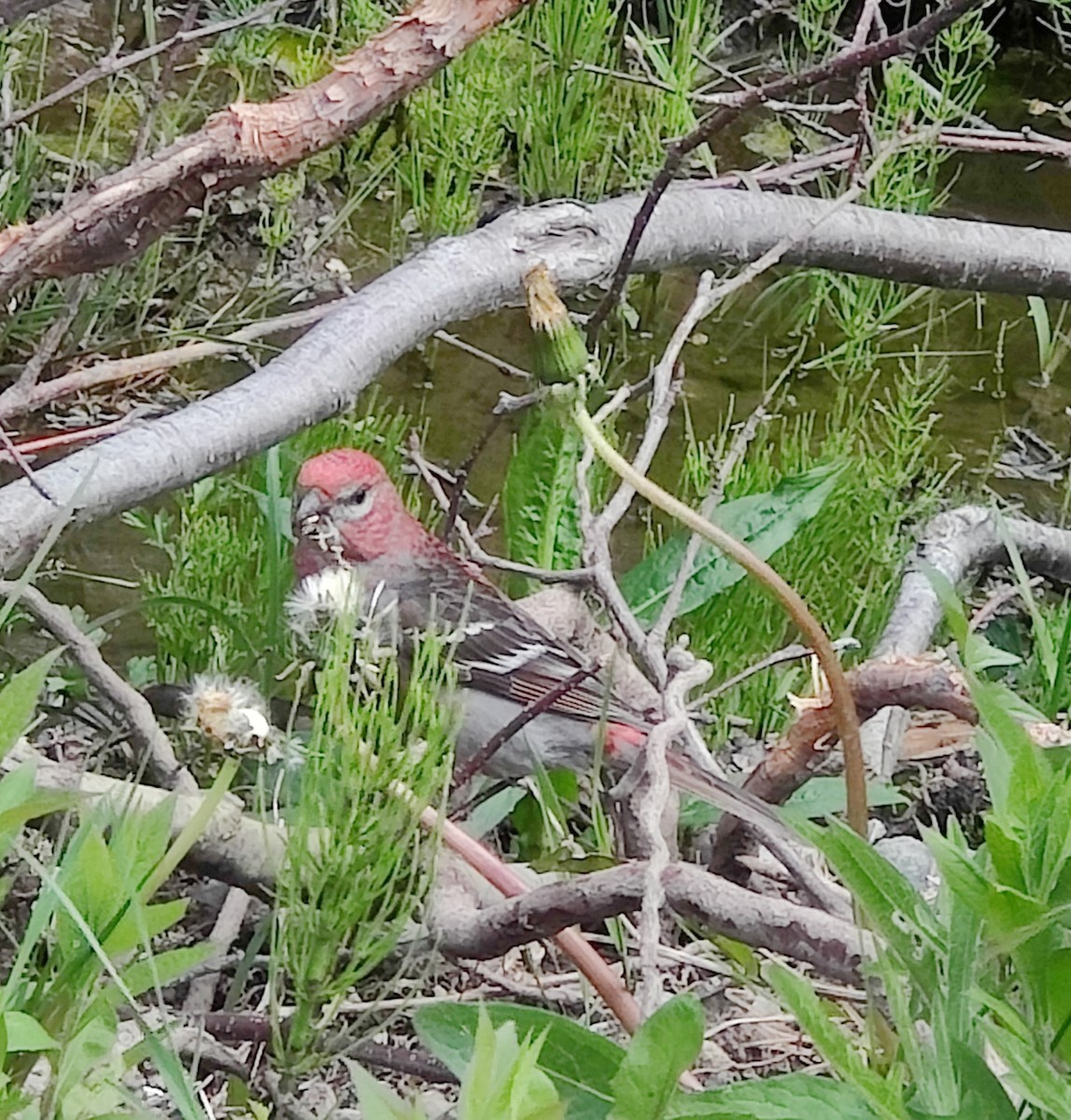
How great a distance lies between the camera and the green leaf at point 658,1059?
0.88m

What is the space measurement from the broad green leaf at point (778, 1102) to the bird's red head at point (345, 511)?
1196 millimetres

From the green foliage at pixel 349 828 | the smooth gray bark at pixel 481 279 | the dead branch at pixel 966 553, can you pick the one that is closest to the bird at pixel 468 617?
the smooth gray bark at pixel 481 279

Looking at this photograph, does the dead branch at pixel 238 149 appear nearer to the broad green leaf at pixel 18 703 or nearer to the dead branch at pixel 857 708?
the broad green leaf at pixel 18 703

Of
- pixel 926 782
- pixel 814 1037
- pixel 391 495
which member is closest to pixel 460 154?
pixel 391 495

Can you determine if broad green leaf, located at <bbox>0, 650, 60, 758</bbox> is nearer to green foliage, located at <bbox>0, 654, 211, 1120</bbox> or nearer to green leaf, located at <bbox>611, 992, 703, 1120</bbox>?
green foliage, located at <bbox>0, 654, 211, 1120</bbox>

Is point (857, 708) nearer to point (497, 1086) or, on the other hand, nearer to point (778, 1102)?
point (778, 1102)

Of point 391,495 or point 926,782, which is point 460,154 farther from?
point 926,782

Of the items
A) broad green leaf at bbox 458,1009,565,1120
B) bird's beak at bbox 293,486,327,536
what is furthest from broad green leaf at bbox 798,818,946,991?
bird's beak at bbox 293,486,327,536

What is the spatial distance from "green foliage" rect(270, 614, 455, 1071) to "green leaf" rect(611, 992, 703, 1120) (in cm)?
26

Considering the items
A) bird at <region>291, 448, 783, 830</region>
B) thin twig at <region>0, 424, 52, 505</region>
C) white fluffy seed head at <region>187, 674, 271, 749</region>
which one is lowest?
bird at <region>291, 448, 783, 830</region>

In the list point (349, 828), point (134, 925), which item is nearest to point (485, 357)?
point (349, 828)

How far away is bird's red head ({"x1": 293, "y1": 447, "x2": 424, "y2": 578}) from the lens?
214 cm

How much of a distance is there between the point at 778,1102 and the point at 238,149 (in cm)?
110

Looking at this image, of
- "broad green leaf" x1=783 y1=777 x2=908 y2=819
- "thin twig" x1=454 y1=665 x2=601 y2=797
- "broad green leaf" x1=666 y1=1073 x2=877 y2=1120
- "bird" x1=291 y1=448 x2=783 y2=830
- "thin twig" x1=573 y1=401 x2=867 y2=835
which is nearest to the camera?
"broad green leaf" x1=666 y1=1073 x2=877 y2=1120
